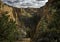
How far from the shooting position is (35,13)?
105 ft

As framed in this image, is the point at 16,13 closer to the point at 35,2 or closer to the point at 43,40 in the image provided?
the point at 35,2

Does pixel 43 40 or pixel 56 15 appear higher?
pixel 56 15

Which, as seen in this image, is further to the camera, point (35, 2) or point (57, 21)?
point (35, 2)

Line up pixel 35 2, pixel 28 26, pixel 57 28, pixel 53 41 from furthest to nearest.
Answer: pixel 35 2 < pixel 28 26 < pixel 57 28 < pixel 53 41

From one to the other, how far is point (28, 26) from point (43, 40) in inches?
598

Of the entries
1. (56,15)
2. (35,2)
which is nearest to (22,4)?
(35,2)

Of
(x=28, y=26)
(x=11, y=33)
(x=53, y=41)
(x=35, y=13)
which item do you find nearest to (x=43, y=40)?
(x=53, y=41)

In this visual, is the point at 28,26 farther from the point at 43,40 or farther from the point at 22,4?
the point at 43,40

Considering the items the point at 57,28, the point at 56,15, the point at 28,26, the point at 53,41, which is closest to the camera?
the point at 53,41

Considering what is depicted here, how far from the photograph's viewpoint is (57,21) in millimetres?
14891

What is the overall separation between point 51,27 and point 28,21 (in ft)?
51.0

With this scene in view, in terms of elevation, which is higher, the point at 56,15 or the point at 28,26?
the point at 56,15

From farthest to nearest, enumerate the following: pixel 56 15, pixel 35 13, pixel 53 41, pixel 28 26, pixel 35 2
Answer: pixel 35 2, pixel 35 13, pixel 28 26, pixel 56 15, pixel 53 41

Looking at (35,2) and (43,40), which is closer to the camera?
(43,40)
